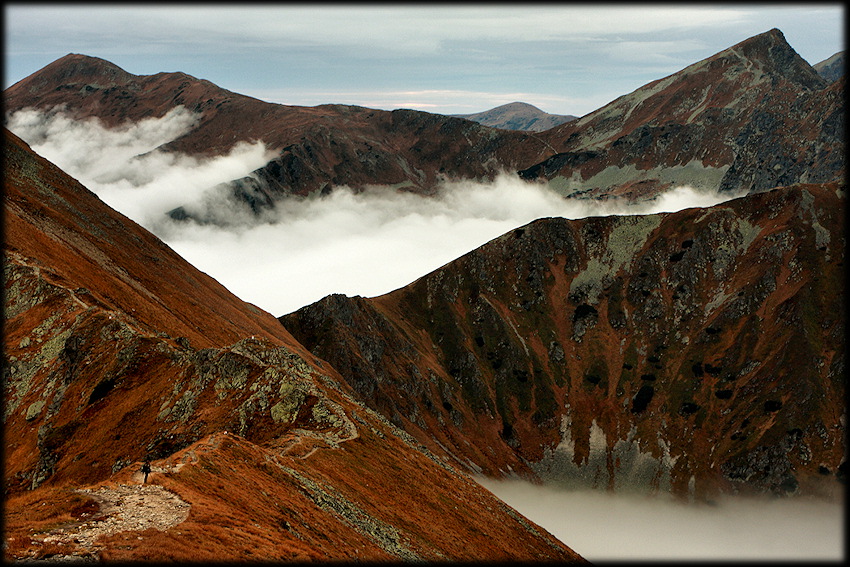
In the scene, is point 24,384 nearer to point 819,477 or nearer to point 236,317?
point 236,317

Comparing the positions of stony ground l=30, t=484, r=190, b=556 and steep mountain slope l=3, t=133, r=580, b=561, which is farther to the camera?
steep mountain slope l=3, t=133, r=580, b=561

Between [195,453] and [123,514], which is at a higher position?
[123,514]

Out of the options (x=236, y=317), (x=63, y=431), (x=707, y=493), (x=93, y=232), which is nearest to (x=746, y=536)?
(x=707, y=493)

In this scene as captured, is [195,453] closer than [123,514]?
No

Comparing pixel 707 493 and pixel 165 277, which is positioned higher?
pixel 165 277

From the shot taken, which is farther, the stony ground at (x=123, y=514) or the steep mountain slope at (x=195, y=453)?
the steep mountain slope at (x=195, y=453)

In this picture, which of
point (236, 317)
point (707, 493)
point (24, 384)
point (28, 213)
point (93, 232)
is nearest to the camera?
point (24, 384)

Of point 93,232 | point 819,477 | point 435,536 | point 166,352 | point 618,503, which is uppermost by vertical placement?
point 93,232

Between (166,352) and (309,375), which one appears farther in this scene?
(309,375)
